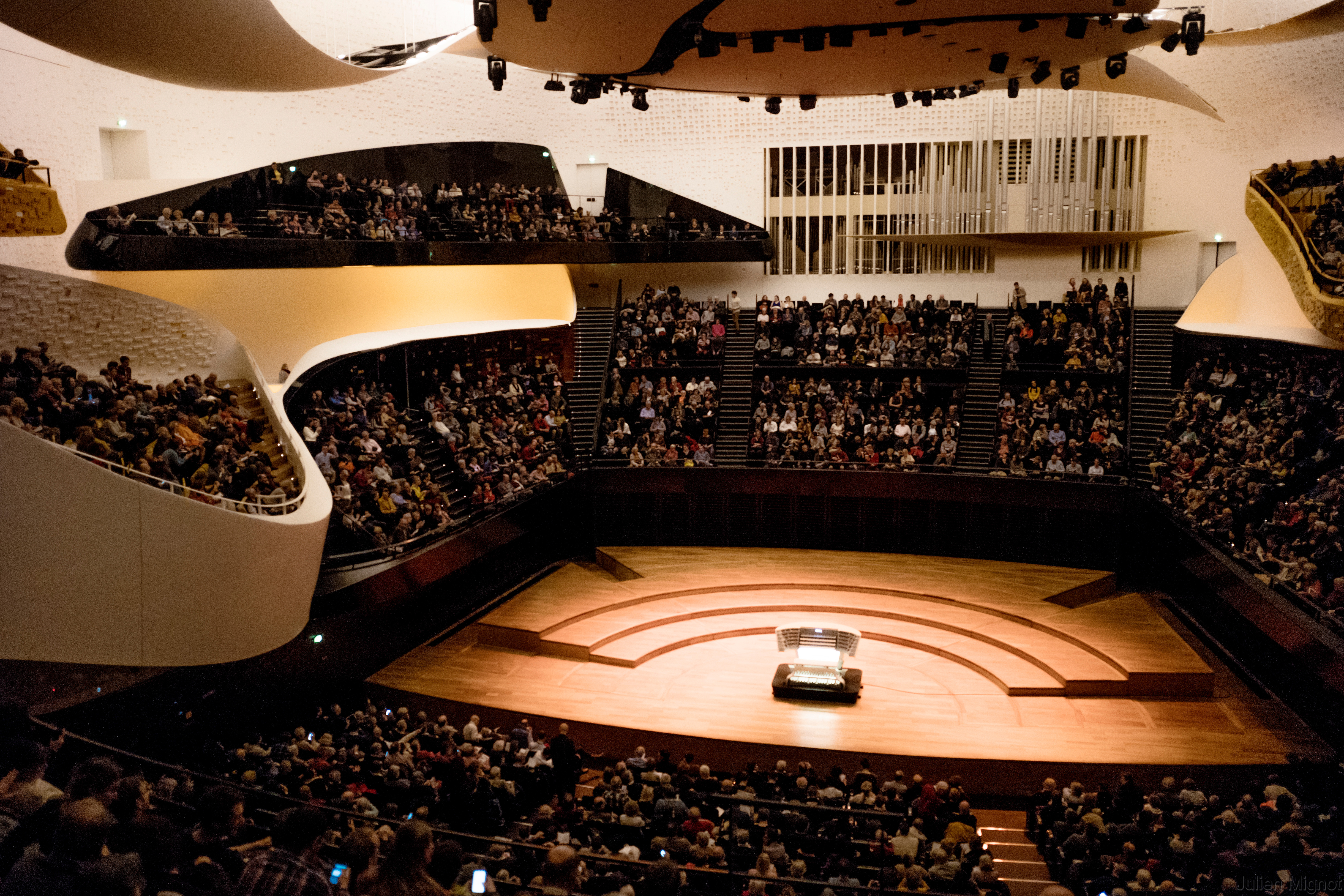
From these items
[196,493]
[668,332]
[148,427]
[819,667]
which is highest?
[668,332]

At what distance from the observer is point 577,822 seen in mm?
8344

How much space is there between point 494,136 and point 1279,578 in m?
16.9

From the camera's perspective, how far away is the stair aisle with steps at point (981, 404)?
18172 millimetres

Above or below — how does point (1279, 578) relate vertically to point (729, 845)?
above

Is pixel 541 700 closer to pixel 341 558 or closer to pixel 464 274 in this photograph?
pixel 341 558

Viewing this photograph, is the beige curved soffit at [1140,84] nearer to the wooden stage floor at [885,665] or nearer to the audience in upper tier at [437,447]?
the wooden stage floor at [885,665]

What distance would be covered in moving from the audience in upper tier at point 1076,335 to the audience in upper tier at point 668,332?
236 inches

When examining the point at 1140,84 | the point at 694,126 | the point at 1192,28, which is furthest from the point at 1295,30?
the point at 694,126

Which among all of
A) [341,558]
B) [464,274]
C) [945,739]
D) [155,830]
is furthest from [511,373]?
[155,830]

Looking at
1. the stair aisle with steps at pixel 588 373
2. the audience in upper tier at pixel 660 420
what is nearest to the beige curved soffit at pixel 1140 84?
the audience in upper tier at pixel 660 420

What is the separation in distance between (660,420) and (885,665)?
7.60m

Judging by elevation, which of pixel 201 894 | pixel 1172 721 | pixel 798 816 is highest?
pixel 201 894

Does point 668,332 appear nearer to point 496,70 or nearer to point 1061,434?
point 1061,434

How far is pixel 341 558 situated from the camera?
39.2ft
